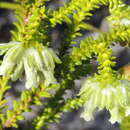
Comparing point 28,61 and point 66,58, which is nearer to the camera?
point 28,61

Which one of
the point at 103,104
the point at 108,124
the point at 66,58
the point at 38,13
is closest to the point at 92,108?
the point at 103,104

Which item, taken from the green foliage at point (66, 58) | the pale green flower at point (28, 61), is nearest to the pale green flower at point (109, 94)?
the green foliage at point (66, 58)

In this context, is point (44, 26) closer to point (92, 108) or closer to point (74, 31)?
point (74, 31)

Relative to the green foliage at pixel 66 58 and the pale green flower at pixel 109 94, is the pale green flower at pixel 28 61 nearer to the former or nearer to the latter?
the green foliage at pixel 66 58

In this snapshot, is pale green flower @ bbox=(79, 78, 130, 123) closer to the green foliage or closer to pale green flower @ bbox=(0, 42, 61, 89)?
the green foliage

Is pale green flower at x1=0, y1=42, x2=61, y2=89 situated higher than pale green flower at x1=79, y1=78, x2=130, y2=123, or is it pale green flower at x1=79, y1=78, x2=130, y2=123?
pale green flower at x1=0, y1=42, x2=61, y2=89

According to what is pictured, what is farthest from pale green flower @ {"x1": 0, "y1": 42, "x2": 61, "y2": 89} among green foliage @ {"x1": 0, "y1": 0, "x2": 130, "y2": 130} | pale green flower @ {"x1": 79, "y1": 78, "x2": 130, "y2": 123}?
pale green flower @ {"x1": 79, "y1": 78, "x2": 130, "y2": 123}

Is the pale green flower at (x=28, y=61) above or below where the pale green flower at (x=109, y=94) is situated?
above

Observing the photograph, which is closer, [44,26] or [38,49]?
[38,49]
